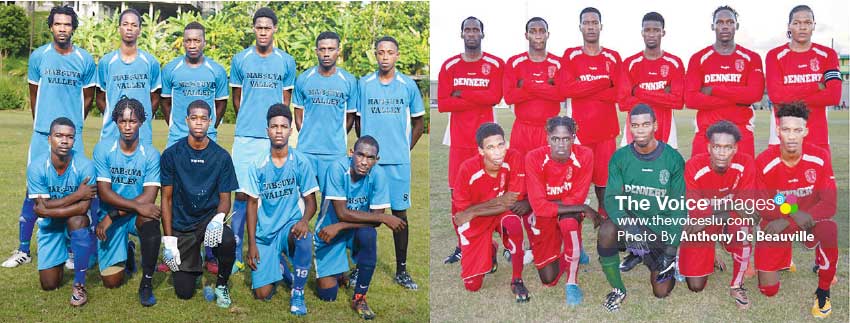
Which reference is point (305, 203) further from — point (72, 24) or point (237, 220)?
point (72, 24)

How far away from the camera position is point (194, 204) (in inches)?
262

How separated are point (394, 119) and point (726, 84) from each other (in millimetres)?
3172

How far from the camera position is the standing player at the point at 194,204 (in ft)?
21.3

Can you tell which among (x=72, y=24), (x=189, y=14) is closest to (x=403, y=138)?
(x=72, y=24)

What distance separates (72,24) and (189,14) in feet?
28.5

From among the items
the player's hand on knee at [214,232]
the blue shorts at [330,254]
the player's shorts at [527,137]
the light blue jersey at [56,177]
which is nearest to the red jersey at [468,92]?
the player's shorts at [527,137]

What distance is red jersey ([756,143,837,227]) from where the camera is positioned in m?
6.60

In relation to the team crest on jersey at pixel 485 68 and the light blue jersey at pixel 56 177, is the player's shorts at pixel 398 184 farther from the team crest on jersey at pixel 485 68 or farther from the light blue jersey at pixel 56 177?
the light blue jersey at pixel 56 177

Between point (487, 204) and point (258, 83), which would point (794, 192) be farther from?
point (258, 83)

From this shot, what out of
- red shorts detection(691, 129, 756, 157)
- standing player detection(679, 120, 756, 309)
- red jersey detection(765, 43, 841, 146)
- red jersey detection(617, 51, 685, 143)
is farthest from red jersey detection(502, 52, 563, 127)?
red jersey detection(765, 43, 841, 146)

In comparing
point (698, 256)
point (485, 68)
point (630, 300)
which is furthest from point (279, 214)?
point (698, 256)

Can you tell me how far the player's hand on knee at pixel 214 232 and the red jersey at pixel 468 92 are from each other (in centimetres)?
268

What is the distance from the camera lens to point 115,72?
749cm

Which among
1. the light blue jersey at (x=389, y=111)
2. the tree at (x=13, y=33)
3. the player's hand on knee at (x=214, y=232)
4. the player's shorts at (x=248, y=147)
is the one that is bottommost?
the player's hand on knee at (x=214, y=232)
